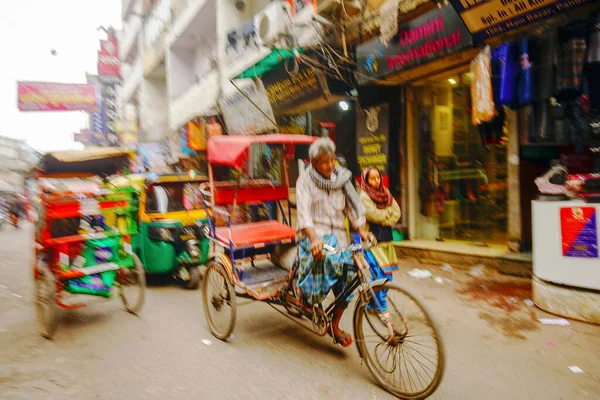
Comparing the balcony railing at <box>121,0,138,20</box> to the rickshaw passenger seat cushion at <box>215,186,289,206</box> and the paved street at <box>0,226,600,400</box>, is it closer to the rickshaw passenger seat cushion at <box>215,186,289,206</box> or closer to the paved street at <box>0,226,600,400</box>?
the rickshaw passenger seat cushion at <box>215,186,289,206</box>

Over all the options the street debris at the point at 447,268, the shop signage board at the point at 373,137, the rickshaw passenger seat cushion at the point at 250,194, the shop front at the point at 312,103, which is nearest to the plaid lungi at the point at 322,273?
the rickshaw passenger seat cushion at the point at 250,194

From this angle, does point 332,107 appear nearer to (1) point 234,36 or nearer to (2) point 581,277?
(1) point 234,36

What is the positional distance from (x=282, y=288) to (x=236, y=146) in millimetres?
1712

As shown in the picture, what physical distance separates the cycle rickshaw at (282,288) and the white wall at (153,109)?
20632mm

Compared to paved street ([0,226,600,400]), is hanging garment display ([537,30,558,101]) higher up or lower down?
higher up

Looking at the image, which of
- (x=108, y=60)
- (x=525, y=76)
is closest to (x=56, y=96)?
(x=108, y=60)

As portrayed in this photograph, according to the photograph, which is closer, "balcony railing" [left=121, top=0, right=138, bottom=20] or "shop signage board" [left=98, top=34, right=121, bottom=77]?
"balcony railing" [left=121, top=0, right=138, bottom=20]

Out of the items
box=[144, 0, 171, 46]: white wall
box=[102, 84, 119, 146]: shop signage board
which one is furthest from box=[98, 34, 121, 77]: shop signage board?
box=[144, 0, 171, 46]: white wall

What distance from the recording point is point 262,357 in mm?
3770

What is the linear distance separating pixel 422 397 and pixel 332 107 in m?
8.93

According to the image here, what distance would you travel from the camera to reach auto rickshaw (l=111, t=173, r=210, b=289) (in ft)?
21.4

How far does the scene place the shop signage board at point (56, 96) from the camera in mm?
24156

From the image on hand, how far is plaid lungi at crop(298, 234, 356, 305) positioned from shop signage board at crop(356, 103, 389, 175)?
5.30m

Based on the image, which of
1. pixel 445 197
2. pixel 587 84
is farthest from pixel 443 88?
pixel 587 84
